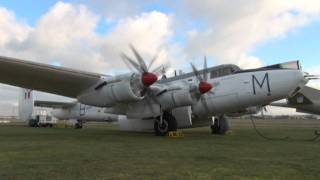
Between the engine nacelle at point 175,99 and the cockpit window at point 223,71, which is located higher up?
the cockpit window at point 223,71

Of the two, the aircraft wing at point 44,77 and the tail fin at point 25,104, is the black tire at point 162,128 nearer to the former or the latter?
the aircraft wing at point 44,77

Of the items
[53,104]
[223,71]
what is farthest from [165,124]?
[53,104]

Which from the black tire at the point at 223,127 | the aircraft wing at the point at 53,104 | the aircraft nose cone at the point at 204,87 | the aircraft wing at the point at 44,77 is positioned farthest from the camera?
the aircraft wing at the point at 53,104

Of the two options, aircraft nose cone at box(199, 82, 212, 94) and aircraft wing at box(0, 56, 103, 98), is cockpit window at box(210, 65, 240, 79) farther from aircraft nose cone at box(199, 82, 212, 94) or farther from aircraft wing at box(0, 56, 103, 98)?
aircraft wing at box(0, 56, 103, 98)

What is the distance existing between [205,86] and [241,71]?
2.13 m

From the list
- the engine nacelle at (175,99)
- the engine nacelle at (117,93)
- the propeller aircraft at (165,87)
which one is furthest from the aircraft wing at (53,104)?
the engine nacelle at (175,99)

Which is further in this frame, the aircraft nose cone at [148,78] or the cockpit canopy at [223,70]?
the cockpit canopy at [223,70]

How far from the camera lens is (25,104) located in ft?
134

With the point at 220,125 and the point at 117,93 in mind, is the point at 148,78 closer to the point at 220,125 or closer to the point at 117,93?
the point at 117,93

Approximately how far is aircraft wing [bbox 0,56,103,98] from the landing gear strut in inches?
304

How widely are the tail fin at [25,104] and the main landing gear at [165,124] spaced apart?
2606 cm

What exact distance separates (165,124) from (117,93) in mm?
2875

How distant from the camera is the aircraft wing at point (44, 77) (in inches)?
603

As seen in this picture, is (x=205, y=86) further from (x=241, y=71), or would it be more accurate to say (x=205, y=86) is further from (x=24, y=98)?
(x=24, y=98)
